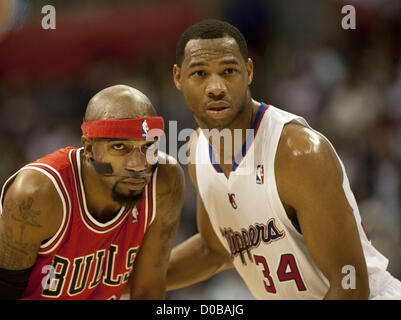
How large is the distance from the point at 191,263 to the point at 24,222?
132cm

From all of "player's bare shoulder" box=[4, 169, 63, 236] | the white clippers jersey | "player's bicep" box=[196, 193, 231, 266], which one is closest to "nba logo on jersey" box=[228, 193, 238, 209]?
the white clippers jersey

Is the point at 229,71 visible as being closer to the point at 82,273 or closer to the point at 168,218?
the point at 168,218

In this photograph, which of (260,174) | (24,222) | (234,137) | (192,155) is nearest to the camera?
(24,222)

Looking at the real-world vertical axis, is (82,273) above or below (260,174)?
below

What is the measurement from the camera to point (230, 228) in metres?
3.20

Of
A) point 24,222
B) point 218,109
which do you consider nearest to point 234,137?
point 218,109

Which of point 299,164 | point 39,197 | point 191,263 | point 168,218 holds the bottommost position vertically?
point 191,263

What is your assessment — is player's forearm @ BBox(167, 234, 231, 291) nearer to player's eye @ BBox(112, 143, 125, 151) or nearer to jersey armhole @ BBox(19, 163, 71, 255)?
jersey armhole @ BBox(19, 163, 71, 255)

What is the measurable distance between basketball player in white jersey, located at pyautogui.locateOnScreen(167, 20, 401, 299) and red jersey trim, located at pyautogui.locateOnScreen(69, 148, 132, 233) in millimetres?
604

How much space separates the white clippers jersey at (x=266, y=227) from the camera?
9.56 ft

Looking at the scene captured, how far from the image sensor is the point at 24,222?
2.61m

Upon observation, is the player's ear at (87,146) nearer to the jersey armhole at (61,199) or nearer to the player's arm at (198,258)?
the jersey armhole at (61,199)

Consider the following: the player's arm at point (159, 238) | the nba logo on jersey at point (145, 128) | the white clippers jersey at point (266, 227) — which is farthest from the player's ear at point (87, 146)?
the white clippers jersey at point (266, 227)
